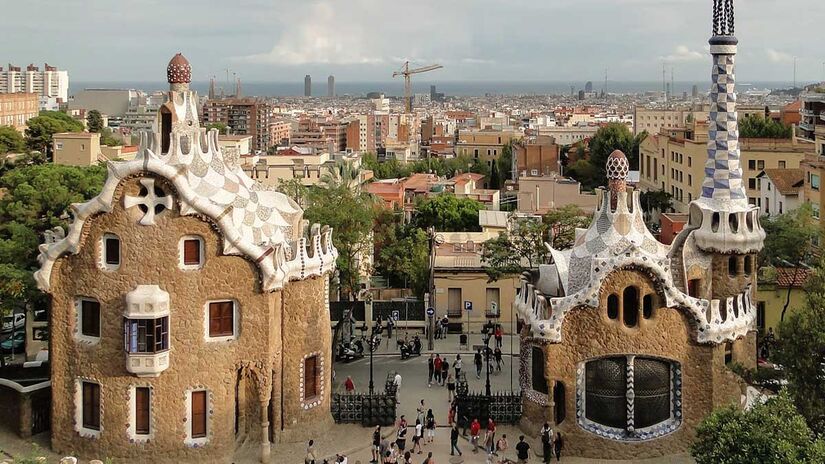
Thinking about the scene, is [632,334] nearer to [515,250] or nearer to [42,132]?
[515,250]

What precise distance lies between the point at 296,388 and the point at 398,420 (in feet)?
12.8

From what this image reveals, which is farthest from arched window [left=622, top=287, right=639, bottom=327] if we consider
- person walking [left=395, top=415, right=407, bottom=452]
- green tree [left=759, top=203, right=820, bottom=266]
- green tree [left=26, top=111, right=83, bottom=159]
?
green tree [left=26, top=111, right=83, bottom=159]

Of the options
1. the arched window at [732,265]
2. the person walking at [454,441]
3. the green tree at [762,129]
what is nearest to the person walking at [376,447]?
the person walking at [454,441]

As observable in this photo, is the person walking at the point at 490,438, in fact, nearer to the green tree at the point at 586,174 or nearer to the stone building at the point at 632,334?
the stone building at the point at 632,334

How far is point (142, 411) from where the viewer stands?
30.9 metres

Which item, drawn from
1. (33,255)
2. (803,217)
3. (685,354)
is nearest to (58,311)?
(33,255)

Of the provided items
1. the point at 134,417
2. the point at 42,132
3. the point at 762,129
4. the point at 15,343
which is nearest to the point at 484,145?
the point at 762,129

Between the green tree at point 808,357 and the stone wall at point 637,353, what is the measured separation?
4.51 m

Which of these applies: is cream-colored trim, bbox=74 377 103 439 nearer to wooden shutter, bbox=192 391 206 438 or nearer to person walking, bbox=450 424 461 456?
wooden shutter, bbox=192 391 206 438

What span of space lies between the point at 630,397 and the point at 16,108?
11700 cm

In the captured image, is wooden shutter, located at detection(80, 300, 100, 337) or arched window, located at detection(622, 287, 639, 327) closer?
wooden shutter, located at detection(80, 300, 100, 337)

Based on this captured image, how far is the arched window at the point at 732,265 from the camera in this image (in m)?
33.0

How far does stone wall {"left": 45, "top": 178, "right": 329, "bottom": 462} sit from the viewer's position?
100 feet

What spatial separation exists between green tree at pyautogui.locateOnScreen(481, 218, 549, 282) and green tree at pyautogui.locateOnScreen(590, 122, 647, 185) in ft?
224
